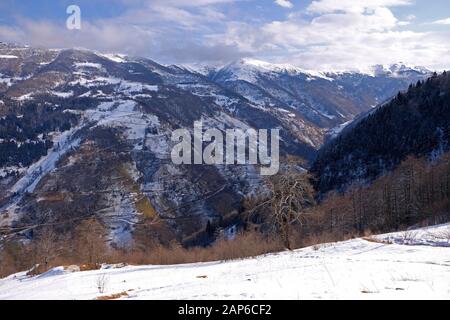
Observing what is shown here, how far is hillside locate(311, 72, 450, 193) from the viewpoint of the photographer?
494ft

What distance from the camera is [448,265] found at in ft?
68.1

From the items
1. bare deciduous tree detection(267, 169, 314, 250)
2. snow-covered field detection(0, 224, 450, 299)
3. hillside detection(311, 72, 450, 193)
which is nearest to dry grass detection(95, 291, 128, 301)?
snow-covered field detection(0, 224, 450, 299)

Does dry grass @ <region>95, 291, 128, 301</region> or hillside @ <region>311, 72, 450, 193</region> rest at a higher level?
hillside @ <region>311, 72, 450, 193</region>

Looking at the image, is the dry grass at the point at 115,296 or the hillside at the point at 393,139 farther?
the hillside at the point at 393,139

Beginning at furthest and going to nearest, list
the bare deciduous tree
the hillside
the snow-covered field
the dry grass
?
the hillside < the bare deciduous tree < the dry grass < the snow-covered field

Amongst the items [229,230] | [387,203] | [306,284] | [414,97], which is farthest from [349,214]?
[414,97]

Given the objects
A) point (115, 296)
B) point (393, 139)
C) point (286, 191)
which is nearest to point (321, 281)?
point (115, 296)

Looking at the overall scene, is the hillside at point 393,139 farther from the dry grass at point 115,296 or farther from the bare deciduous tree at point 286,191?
the dry grass at point 115,296

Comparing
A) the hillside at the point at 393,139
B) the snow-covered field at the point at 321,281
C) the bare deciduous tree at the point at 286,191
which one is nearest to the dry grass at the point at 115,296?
the snow-covered field at the point at 321,281

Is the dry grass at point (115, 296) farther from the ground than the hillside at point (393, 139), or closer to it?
closer to it

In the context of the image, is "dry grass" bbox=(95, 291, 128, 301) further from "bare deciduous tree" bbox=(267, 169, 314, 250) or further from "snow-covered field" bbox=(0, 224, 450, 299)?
"bare deciduous tree" bbox=(267, 169, 314, 250)

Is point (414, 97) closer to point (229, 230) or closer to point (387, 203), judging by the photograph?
point (229, 230)

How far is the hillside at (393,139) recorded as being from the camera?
150625mm
